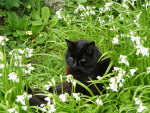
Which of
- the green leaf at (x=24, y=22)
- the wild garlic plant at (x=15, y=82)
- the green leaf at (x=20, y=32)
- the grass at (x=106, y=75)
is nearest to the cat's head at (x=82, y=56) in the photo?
the grass at (x=106, y=75)

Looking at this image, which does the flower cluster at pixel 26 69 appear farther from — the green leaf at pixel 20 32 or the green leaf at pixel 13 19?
the green leaf at pixel 13 19

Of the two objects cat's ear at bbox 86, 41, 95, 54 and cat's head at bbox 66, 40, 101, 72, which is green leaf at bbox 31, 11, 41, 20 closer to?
cat's head at bbox 66, 40, 101, 72

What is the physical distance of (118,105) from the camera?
13.5ft

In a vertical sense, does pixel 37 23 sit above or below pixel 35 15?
below

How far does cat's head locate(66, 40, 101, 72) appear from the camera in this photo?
4.22m

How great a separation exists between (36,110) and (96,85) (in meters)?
0.72

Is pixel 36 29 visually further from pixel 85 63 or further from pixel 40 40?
pixel 85 63

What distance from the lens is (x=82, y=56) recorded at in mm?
4242

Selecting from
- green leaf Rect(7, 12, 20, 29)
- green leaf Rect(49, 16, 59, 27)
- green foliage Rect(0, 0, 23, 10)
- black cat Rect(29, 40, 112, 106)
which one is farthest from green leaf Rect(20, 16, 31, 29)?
black cat Rect(29, 40, 112, 106)

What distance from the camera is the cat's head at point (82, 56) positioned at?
4.22 m

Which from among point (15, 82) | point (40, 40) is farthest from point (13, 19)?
point (15, 82)

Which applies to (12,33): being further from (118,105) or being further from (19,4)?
(118,105)

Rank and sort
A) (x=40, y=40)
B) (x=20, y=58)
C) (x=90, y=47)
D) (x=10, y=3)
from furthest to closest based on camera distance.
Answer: (x=10, y=3) < (x=40, y=40) < (x=90, y=47) < (x=20, y=58)

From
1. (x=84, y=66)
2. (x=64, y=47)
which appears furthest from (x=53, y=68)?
(x=84, y=66)
